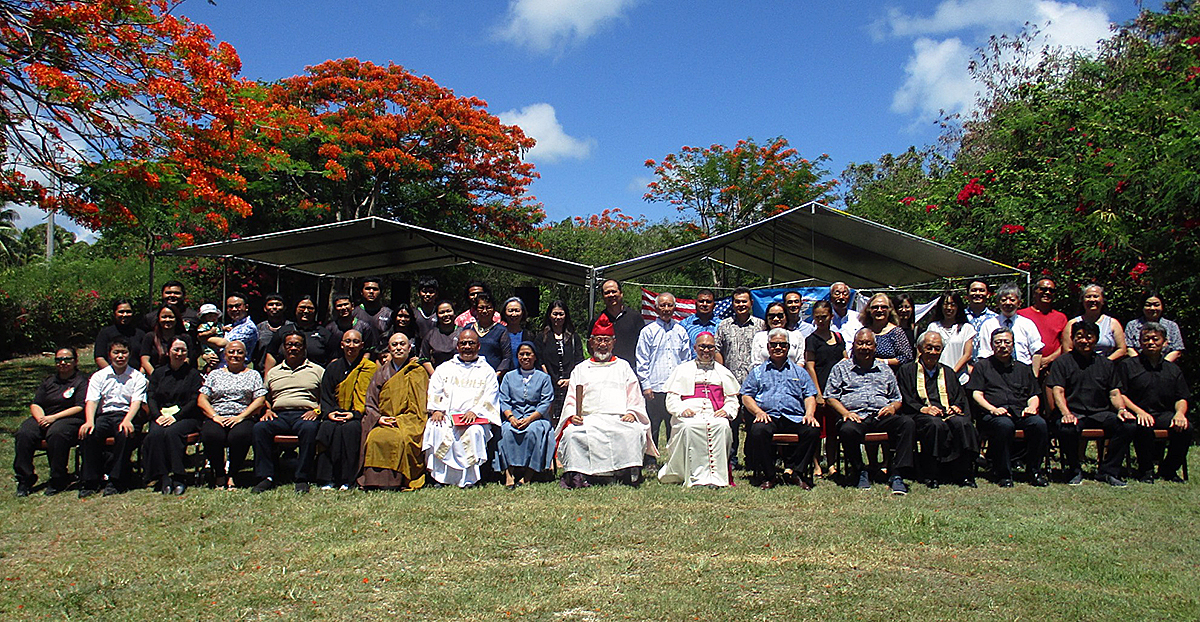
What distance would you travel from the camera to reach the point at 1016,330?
7.48 meters

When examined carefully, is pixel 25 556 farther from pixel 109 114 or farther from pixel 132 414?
pixel 109 114

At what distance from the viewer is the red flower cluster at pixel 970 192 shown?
13344mm

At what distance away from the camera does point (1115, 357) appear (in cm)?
720

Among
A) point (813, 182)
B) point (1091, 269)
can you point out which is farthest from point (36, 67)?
point (813, 182)

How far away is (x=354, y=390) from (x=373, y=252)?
4.75 m

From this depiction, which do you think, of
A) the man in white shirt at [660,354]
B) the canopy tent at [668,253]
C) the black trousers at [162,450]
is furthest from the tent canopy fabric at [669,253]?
the black trousers at [162,450]

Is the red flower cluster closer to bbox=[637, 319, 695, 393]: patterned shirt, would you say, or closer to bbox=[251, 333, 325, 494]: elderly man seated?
bbox=[637, 319, 695, 393]: patterned shirt

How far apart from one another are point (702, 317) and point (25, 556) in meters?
5.32

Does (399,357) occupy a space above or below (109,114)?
below

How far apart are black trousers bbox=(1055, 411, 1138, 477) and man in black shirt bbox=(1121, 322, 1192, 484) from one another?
13 cm

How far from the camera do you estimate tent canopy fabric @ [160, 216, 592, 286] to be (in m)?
9.18

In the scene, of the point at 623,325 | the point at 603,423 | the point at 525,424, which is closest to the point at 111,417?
the point at 525,424

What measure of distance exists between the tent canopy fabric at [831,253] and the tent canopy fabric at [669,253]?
0.01m

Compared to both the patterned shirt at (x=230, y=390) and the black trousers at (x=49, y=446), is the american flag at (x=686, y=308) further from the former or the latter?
the black trousers at (x=49, y=446)
